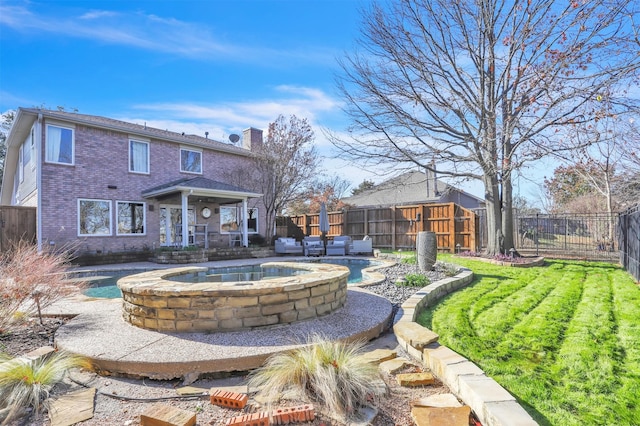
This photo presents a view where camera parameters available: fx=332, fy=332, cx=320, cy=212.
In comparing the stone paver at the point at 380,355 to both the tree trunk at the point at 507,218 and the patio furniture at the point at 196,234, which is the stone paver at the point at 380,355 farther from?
the patio furniture at the point at 196,234

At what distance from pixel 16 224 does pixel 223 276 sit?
11136mm

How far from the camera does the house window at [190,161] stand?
594 inches

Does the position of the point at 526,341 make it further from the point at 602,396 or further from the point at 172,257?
the point at 172,257

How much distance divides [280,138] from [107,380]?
15464mm

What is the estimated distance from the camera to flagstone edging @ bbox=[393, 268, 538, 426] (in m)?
1.94

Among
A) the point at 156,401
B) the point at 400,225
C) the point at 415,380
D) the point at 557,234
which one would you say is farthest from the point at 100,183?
the point at 557,234

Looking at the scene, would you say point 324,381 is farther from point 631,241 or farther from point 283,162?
point 283,162

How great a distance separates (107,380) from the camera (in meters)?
2.74

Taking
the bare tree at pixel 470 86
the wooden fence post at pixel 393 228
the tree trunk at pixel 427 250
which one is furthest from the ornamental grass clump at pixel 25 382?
the wooden fence post at pixel 393 228

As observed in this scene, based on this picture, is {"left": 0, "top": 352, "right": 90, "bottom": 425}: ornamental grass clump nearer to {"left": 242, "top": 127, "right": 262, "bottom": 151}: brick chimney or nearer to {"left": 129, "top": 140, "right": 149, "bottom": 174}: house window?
{"left": 129, "top": 140, "right": 149, "bottom": 174}: house window

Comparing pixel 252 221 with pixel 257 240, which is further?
pixel 252 221

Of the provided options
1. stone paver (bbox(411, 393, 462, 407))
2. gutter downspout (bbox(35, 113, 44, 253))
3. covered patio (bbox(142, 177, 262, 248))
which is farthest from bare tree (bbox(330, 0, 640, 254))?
gutter downspout (bbox(35, 113, 44, 253))

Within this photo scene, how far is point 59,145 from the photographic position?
1162 centimetres

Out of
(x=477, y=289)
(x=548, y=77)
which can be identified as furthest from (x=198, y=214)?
(x=548, y=77)
